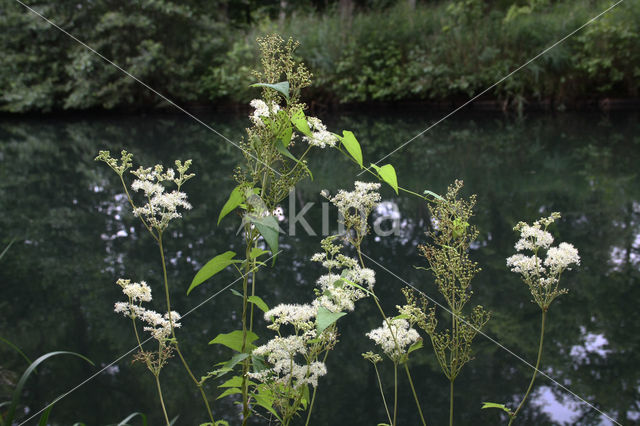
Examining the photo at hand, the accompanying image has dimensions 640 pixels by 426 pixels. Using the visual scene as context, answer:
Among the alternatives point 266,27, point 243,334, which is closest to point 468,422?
point 243,334

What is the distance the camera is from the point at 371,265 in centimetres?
358

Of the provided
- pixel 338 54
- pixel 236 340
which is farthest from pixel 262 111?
pixel 338 54

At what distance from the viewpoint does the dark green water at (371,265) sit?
218cm

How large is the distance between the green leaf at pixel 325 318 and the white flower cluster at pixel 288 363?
156 mm

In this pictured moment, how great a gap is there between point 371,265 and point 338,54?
9.10 metres

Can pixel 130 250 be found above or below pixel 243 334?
below

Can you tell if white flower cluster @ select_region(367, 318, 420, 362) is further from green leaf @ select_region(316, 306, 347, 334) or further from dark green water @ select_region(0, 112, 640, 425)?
A: dark green water @ select_region(0, 112, 640, 425)

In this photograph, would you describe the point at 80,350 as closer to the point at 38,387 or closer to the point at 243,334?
the point at 38,387

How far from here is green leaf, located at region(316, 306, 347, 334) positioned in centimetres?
102

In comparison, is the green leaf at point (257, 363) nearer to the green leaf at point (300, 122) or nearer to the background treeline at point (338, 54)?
the green leaf at point (300, 122)

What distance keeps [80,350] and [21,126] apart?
9.94m

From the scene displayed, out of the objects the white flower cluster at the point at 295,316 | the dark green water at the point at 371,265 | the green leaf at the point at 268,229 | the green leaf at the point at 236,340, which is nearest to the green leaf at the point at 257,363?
the green leaf at the point at 236,340

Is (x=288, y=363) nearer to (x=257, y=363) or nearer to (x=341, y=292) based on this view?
(x=257, y=363)

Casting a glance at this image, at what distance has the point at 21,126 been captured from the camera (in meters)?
11.0
